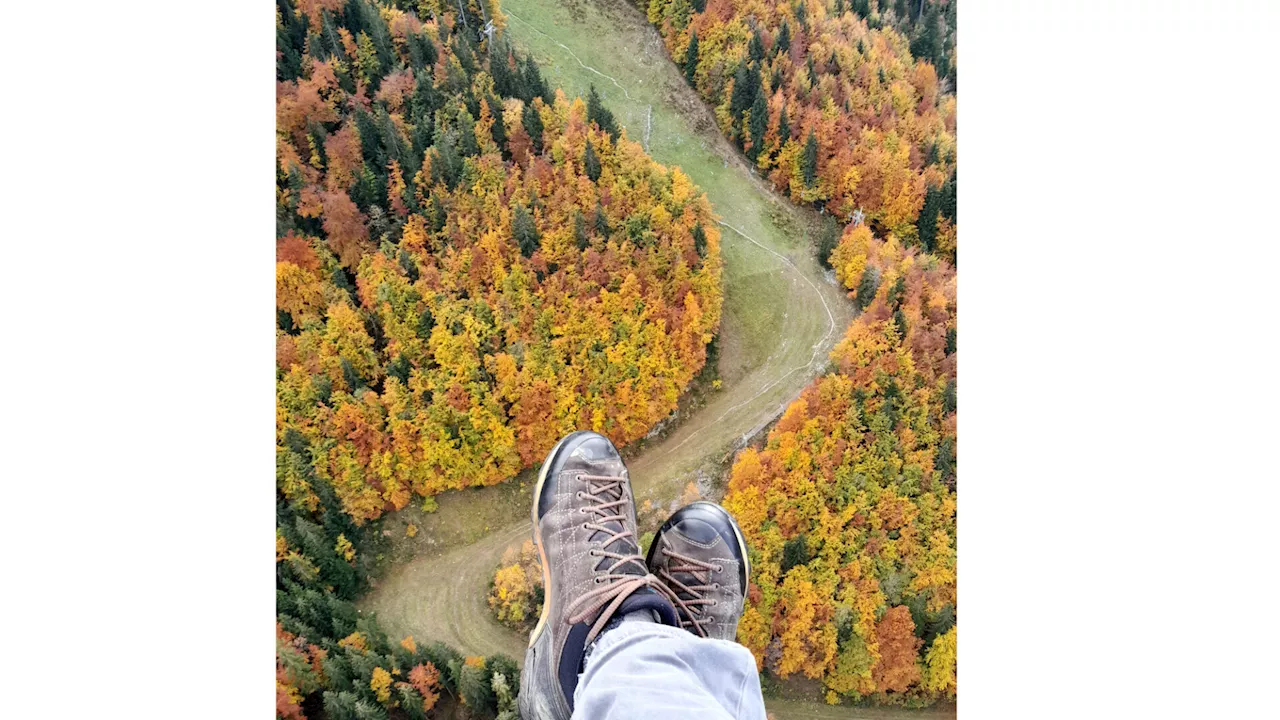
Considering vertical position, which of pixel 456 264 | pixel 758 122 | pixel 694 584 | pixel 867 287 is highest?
Answer: pixel 758 122

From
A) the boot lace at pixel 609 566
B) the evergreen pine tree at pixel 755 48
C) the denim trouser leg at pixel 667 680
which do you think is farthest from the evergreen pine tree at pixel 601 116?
the denim trouser leg at pixel 667 680

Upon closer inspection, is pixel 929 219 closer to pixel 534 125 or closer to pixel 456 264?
pixel 534 125

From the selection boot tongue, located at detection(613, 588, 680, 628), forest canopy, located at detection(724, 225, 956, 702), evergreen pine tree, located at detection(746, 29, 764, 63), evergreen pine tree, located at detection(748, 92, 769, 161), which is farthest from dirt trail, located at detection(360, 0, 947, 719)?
boot tongue, located at detection(613, 588, 680, 628)

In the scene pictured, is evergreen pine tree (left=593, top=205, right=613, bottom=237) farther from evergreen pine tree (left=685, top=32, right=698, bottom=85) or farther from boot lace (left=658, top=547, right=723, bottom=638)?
boot lace (left=658, top=547, right=723, bottom=638)

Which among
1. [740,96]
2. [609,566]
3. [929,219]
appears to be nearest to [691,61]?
[740,96]

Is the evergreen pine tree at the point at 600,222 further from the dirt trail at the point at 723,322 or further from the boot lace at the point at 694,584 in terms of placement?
the boot lace at the point at 694,584

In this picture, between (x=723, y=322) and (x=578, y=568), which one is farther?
(x=723, y=322)

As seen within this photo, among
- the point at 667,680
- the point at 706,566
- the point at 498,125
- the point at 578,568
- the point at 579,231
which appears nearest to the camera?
Result: the point at 667,680
